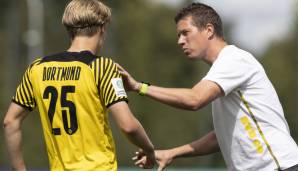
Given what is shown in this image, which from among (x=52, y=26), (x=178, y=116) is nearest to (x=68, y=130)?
(x=178, y=116)

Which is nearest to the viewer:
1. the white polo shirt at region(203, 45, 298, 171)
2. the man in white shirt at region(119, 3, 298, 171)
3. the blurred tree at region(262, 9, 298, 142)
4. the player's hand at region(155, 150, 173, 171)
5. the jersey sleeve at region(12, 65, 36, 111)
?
the jersey sleeve at region(12, 65, 36, 111)

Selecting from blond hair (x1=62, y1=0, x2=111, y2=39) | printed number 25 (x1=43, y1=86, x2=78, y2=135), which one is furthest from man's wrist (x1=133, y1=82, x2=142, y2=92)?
printed number 25 (x1=43, y1=86, x2=78, y2=135)

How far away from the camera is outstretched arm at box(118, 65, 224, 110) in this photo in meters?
6.38

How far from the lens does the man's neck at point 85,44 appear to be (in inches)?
236

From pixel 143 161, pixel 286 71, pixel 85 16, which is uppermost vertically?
pixel 85 16

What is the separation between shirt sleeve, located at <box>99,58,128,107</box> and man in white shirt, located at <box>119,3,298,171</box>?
512 mm

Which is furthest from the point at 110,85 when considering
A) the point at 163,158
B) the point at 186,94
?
the point at 163,158

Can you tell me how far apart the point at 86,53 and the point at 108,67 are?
0.21 meters

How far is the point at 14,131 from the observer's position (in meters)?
6.22

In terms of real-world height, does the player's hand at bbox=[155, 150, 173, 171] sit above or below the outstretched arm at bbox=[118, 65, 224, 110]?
below

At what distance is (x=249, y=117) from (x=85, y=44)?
145 cm

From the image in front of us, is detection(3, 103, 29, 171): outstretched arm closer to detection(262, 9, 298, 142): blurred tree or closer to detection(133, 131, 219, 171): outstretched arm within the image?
detection(133, 131, 219, 171): outstretched arm

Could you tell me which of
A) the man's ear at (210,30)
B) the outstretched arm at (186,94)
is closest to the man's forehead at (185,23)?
the man's ear at (210,30)

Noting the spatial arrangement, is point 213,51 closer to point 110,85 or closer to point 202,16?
point 202,16
